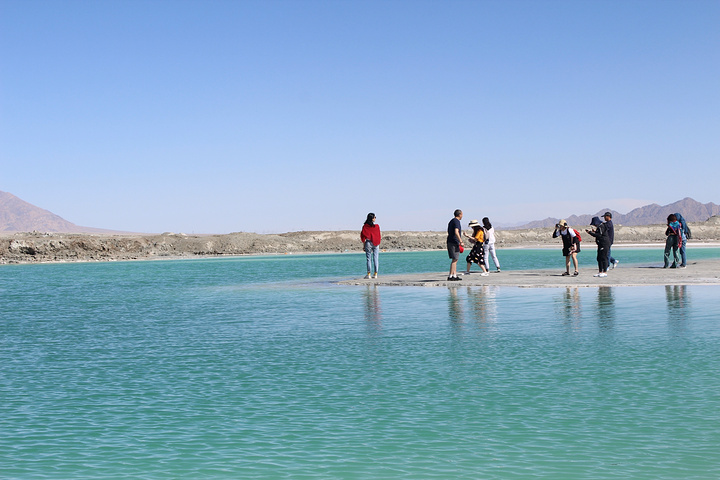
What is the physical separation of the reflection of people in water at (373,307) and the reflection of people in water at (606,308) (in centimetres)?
443

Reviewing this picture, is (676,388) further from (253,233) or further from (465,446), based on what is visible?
(253,233)

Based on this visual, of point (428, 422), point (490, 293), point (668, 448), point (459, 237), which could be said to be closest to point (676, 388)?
point (668, 448)

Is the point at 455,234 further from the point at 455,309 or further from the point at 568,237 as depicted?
the point at 455,309

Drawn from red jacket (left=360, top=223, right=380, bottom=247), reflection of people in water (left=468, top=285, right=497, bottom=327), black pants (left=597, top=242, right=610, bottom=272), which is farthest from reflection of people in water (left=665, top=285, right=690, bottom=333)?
red jacket (left=360, top=223, right=380, bottom=247)

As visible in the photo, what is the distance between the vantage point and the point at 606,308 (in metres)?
16.7

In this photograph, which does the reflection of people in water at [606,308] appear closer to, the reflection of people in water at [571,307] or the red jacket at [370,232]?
the reflection of people in water at [571,307]

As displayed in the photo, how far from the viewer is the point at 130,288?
3175 centimetres

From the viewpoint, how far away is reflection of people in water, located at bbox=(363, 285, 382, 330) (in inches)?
605

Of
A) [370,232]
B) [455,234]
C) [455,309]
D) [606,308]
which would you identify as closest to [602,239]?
[455,234]

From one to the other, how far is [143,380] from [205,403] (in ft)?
6.00

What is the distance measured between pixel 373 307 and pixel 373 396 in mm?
10205

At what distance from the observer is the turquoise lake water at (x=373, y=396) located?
6219 millimetres

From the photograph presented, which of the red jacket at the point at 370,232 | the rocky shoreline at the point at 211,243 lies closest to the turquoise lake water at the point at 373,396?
the red jacket at the point at 370,232

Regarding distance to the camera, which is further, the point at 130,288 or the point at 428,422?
the point at 130,288
